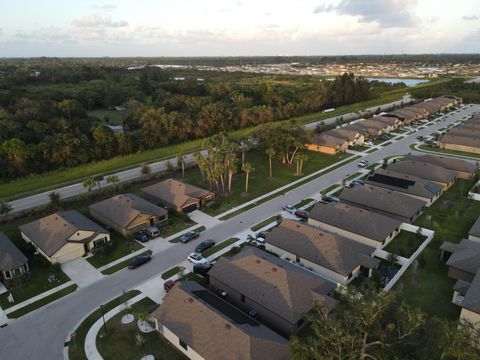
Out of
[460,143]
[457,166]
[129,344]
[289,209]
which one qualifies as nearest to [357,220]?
[289,209]

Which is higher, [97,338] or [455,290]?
[455,290]

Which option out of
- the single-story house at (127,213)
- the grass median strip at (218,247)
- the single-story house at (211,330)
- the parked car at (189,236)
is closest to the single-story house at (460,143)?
the grass median strip at (218,247)

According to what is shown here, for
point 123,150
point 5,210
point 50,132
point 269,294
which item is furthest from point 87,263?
point 50,132

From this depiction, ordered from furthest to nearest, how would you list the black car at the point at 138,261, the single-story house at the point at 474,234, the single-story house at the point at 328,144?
the single-story house at the point at 328,144, the single-story house at the point at 474,234, the black car at the point at 138,261

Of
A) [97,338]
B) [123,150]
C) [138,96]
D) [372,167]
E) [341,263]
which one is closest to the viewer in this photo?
[97,338]

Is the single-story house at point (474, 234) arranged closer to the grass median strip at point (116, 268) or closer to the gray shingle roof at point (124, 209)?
the gray shingle roof at point (124, 209)

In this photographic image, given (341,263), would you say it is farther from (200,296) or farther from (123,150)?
(123,150)

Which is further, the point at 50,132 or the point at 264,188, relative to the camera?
the point at 50,132
